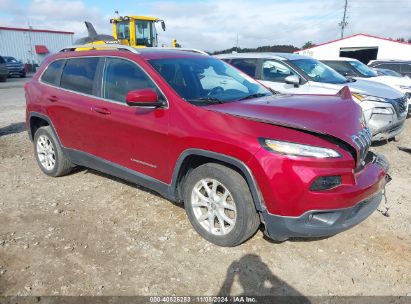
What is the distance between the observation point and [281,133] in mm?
2885

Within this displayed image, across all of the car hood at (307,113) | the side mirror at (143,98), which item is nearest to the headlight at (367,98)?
the car hood at (307,113)

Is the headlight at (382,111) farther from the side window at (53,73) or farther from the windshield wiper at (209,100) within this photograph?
the side window at (53,73)

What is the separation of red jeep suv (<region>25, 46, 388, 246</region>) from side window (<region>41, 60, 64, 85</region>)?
0.27 feet

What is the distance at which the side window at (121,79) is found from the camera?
12.4 ft

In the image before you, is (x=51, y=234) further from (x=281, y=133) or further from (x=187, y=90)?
(x=281, y=133)

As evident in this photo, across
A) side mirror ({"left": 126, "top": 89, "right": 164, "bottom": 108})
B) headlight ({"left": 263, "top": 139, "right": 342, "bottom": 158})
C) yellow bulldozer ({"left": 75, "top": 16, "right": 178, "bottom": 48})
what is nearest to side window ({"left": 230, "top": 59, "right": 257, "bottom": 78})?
side mirror ({"left": 126, "top": 89, "right": 164, "bottom": 108})

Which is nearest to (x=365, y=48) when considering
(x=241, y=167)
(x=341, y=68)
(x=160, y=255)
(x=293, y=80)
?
(x=341, y=68)

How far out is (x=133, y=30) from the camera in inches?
663

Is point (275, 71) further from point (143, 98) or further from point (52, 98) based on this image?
point (143, 98)

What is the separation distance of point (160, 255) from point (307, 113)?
1.81 meters

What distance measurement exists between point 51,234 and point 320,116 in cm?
283

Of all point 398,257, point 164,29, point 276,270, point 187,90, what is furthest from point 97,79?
point 164,29

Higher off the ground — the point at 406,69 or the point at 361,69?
the point at 361,69

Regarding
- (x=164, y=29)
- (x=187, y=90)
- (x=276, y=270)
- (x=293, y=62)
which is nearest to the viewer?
(x=276, y=270)
